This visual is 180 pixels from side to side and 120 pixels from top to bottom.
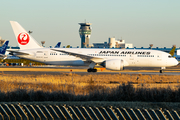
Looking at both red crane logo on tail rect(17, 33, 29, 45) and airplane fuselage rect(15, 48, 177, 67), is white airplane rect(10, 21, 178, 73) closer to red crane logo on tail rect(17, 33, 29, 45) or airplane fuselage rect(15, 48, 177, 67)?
airplane fuselage rect(15, 48, 177, 67)

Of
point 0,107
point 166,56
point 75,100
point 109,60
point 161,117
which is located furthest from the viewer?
point 166,56

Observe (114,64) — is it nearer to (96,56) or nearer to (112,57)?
(112,57)

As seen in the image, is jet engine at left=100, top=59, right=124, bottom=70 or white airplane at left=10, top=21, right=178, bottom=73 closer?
jet engine at left=100, top=59, right=124, bottom=70

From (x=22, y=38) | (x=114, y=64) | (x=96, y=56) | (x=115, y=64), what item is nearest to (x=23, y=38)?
(x=22, y=38)

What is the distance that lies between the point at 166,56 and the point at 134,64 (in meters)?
5.38

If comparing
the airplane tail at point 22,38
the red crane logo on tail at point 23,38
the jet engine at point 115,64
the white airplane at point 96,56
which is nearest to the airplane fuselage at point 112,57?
the white airplane at point 96,56

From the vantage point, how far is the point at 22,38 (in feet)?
141

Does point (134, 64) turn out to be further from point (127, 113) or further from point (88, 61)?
point (127, 113)

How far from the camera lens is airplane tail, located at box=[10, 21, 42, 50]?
42.8m

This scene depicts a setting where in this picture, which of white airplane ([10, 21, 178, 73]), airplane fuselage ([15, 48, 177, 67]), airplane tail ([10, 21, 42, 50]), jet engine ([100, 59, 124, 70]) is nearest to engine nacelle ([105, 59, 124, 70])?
jet engine ([100, 59, 124, 70])

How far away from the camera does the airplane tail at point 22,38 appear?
42.8m

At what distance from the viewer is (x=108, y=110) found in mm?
12672

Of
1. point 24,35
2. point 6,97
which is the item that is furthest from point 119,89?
point 24,35

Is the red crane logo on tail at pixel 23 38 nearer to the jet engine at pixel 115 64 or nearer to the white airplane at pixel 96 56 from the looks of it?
the white airplane at pixel 96 56
